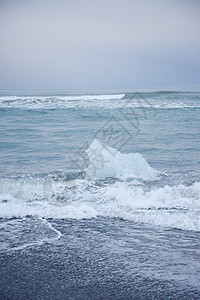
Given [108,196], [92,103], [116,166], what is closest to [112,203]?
[108,196]

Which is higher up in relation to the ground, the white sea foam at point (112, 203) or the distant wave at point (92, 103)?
the distant wave at point (92, 103)

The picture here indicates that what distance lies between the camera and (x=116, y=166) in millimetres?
5934

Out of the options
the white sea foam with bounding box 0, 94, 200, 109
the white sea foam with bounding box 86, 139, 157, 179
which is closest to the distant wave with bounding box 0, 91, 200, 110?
the white sea foam with bounding box 0, 94, 200, 109

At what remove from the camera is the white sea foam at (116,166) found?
5.82 meters

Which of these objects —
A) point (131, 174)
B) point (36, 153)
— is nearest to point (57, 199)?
point (131, 174)

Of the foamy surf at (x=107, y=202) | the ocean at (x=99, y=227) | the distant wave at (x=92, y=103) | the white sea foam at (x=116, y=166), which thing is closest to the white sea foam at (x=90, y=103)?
the distant wave at (x=92, y=103)

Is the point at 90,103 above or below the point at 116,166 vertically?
above

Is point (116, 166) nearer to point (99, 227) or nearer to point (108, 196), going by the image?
point (108, 196)

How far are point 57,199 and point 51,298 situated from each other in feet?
7.93

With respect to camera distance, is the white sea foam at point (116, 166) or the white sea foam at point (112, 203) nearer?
the white sea foam at point (112, 203)

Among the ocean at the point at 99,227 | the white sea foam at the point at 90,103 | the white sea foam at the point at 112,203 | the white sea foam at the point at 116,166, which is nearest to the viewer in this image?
the ocean at the point at 99,227

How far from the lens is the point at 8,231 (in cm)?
337

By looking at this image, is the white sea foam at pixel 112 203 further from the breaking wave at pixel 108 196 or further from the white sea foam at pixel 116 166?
the white sea foam at pixel 116 166

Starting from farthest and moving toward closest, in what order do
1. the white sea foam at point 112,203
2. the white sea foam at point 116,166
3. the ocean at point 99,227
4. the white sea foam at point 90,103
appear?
the white sea foam at point 90,103 → the white sea foam at point 116,166 → the white sea foam at point 112,203 → the ocean at point 99,227
